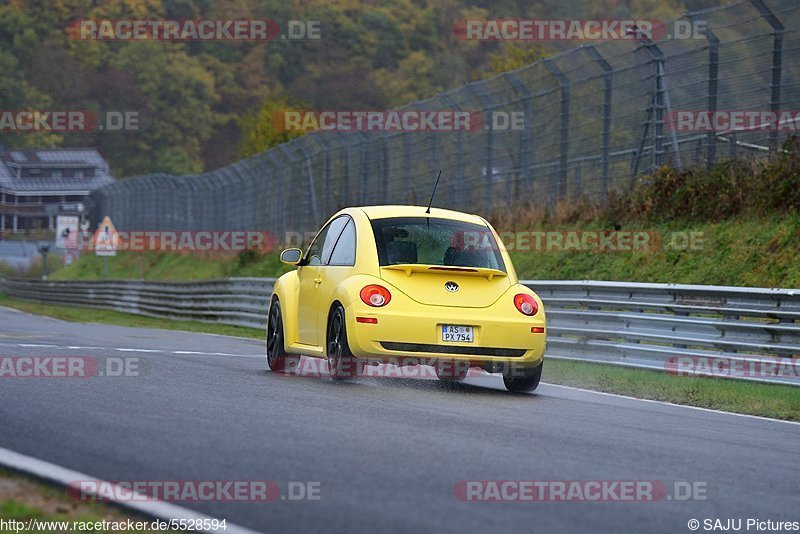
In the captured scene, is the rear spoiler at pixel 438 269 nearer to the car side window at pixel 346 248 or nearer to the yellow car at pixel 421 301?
the yellow car at pixel 421 301

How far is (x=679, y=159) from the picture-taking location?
21500 millimetres

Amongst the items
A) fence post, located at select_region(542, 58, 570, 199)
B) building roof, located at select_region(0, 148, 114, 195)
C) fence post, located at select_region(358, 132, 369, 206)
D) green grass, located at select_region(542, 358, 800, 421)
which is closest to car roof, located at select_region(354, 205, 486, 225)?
green grass, located at select_region(542, 358, 800, 421)

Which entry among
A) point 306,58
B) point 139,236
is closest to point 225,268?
point 139,236

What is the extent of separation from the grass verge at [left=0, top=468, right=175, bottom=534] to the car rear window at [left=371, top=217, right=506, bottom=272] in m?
6.04

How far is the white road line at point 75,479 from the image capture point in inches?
220

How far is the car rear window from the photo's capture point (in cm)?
1208

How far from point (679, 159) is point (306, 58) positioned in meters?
148

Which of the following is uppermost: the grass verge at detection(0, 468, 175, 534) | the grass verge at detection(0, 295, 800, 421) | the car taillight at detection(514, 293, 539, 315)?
the car taillight at detection(514, 293, 539, 315)

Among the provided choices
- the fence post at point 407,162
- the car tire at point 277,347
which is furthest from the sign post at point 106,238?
the car tire at point 277,347

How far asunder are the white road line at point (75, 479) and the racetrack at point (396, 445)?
99 mm

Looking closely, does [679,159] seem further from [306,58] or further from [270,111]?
[306,58]

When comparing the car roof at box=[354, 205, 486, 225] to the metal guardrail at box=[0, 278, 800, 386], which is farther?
the metal guardrail at box=[0, 278, 800, 386]

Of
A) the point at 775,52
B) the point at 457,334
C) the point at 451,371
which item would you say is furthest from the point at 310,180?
the point at 457,334

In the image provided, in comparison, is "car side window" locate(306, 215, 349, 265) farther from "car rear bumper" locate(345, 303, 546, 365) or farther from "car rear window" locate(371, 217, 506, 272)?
"car rear bumper" locate(345, 303, 546, 365)
